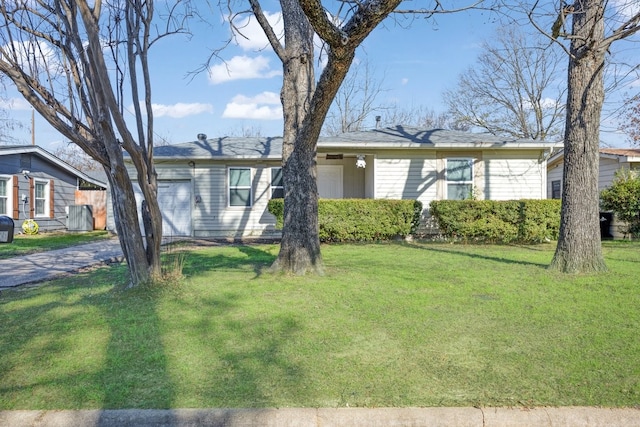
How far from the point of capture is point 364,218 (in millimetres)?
12477

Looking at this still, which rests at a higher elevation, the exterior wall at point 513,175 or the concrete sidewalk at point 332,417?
the exterior wall at point 513,175

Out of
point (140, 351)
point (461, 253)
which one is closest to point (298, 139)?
point (140, 351)

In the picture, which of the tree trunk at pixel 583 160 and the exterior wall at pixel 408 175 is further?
the exterior wall at pixel 408 175

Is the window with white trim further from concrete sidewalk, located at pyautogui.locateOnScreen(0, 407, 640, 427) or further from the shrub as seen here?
the shrub

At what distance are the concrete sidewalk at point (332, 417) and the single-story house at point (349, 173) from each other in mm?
11269

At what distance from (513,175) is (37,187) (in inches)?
731

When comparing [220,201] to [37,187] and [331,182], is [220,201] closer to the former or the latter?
[331,182]

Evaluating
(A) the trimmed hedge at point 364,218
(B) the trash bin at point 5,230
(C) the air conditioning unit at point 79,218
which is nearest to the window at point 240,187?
(A) the trimmed hedge at point 364,218

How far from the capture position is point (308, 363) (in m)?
3.49

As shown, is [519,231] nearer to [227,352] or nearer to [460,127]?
[227,352]

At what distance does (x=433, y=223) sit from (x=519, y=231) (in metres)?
2.50

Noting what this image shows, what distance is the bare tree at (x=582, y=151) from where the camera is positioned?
7066mm

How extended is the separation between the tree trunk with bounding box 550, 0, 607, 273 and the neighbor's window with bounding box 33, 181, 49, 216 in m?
19.2

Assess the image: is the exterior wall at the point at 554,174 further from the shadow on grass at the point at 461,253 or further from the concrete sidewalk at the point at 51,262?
the concrete sidewalk at the point at 51,262
